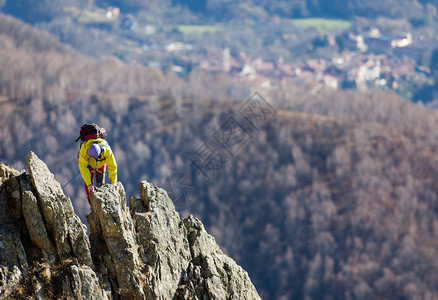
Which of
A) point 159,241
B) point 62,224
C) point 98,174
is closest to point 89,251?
point 62,224

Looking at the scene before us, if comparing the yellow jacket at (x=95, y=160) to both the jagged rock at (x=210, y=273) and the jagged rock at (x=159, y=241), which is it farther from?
the jagged rock at (x=210, y=273)

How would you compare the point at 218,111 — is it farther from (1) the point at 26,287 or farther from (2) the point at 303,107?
(1) the point at 26,287

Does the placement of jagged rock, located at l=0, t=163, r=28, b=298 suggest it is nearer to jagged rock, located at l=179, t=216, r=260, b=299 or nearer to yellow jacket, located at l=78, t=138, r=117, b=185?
yellow jacket, located at l=78, t=138, r=117, b=185

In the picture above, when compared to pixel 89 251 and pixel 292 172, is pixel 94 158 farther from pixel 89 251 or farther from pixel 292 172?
pixel 292 172

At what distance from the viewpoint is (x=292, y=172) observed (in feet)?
536

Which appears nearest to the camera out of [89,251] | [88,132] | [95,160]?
[89,251]

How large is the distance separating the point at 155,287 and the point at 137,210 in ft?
8.34

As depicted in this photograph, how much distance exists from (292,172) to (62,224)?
150m

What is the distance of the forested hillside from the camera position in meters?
140

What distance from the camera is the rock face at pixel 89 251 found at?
49.5ft

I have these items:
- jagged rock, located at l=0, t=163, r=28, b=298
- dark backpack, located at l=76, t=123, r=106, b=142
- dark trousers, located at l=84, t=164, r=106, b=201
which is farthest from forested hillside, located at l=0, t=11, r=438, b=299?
jagged rock, located at l=0, t=163, r=28, b=298

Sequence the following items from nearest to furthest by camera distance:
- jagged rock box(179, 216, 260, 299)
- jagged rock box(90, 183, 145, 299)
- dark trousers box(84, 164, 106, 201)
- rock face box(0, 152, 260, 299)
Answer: rock face box(0, 152, 260, 299) < jagged rock box(90, 183, 145, 299) < jagged rock box(179, 216, 260, 299) < dark trousers box(84, 164, 106, 201)

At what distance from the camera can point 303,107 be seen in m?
189

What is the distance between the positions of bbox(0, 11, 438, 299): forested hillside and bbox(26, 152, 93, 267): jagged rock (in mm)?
104637
